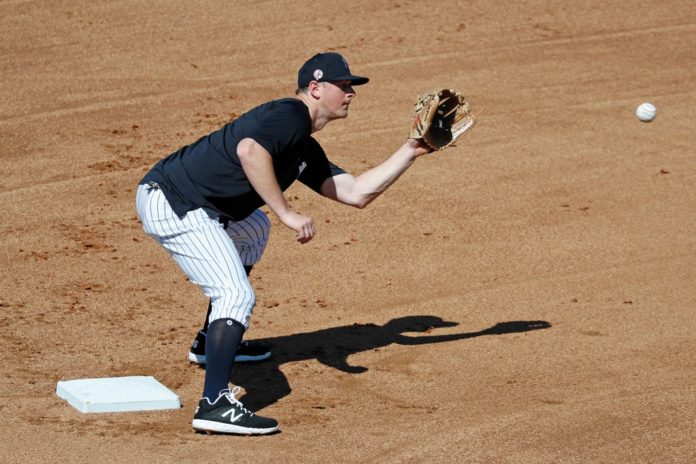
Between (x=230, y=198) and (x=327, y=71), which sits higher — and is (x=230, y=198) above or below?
below

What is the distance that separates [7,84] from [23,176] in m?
1.89

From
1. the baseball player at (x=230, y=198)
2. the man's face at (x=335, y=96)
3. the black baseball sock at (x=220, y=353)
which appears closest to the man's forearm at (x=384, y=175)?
the baseball player at (x=230, y=198)

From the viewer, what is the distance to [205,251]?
5707 millimetres

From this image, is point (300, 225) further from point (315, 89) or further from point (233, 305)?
point (315, 89)

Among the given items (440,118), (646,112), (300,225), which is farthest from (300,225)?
(646,112)

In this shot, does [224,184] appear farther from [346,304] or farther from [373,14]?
[373,14]

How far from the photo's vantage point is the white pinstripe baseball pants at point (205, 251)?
5628 mm

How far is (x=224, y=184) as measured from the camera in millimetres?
5785

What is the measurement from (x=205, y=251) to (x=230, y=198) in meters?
0.30

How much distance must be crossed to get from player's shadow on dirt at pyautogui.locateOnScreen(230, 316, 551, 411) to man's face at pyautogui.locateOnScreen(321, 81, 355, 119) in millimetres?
1496

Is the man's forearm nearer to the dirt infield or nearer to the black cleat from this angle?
the dirt infield

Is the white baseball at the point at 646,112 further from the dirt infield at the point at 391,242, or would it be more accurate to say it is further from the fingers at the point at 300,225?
the fingers at the point at 300,225

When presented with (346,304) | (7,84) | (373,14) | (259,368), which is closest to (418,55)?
(373,14)

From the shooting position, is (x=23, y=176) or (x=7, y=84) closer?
(x=23, y=176)
